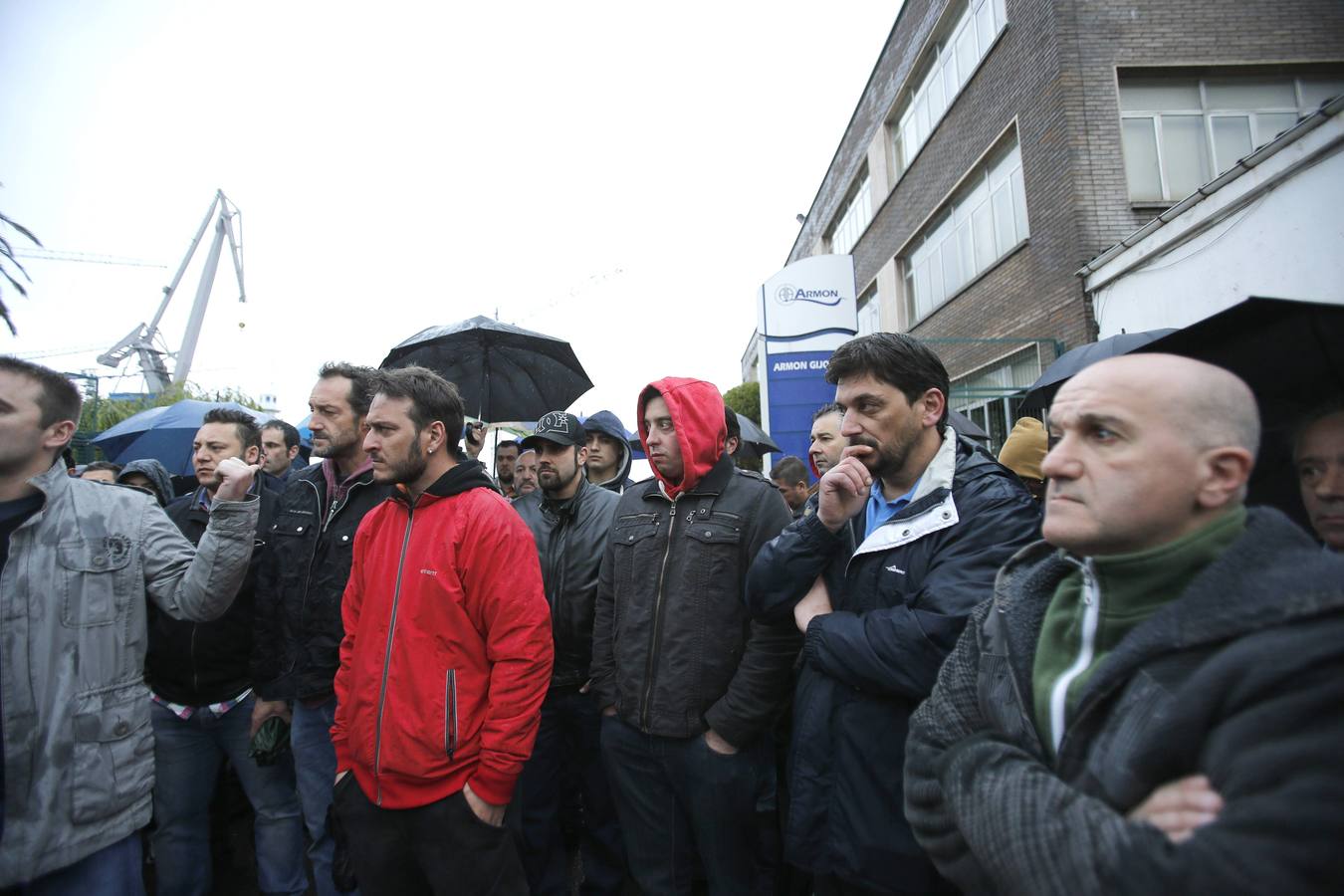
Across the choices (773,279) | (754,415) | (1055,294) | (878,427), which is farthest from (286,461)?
(754,415)

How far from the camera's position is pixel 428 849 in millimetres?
2217

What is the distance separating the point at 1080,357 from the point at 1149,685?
387 cm

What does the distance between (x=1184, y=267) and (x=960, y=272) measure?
20.3ft

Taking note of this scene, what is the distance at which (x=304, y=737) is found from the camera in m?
2.91

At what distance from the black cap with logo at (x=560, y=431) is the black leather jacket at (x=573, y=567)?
0.30 meters

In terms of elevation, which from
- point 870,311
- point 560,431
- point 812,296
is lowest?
point 560,431

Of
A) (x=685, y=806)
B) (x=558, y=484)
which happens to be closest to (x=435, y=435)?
(x=558, y=484)

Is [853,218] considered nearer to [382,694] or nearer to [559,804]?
[559,804]

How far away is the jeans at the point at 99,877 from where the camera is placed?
197 centimetres

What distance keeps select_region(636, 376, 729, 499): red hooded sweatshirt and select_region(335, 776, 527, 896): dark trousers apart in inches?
56.2

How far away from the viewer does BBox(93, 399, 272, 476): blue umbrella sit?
22.6ft

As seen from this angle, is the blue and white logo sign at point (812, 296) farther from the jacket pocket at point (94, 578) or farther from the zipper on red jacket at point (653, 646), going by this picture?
the jacket pocket at point (94, 578)

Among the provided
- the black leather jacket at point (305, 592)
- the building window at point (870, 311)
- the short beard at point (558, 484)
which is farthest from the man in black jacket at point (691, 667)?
the building window at point (870, 311)

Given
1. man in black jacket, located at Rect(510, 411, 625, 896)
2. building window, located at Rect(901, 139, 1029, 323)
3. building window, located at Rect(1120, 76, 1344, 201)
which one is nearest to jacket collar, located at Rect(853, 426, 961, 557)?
man in black jacket, located at Rect(510, 411, 625, 896)
